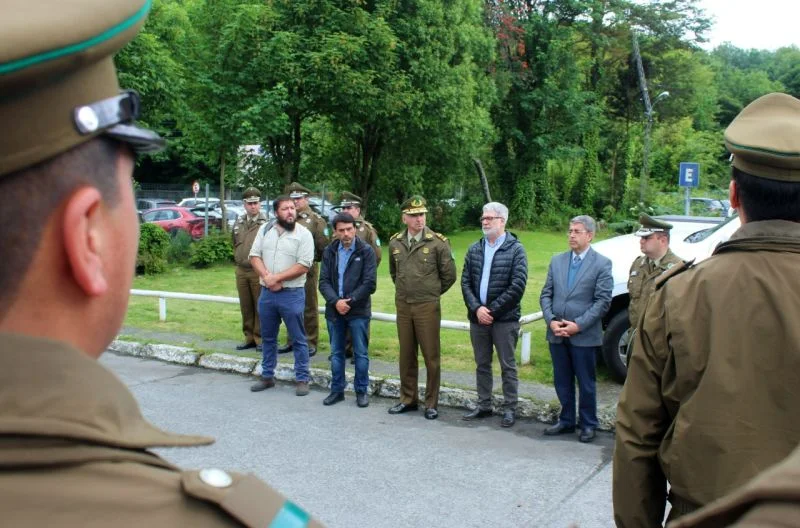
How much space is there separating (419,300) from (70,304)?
696cm

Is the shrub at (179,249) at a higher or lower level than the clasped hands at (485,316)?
lower

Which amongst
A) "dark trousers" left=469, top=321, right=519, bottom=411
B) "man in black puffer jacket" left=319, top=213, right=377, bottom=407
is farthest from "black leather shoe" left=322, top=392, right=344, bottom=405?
"dark trousers" left=469, top=321, right=519, bottom=411

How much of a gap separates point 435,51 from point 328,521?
2218 centimetres

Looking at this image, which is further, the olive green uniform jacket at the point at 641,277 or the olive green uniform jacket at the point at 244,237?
the olive green uniform jacket at the point at 244,237

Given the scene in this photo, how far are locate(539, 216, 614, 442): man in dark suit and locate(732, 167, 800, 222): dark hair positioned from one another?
453 cm

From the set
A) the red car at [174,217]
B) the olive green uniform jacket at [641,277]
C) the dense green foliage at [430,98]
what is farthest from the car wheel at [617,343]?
the red car at [174,217]

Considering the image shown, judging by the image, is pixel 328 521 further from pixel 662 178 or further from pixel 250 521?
pixel 662 178

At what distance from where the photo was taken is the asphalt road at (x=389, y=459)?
5.27m

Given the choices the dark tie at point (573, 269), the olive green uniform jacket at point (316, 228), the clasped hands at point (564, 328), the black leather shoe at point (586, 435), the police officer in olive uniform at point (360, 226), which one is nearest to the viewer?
the black leather shoe at point (586, 435)

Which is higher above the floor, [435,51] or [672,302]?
[435,51]

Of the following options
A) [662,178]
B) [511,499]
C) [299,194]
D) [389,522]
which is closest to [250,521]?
[389,522]

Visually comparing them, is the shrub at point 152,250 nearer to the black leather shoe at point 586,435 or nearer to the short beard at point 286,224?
the short beard at point 286,224

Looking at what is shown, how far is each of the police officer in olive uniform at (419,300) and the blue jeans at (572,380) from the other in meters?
1.28

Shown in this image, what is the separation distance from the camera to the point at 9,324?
3.16 feet
